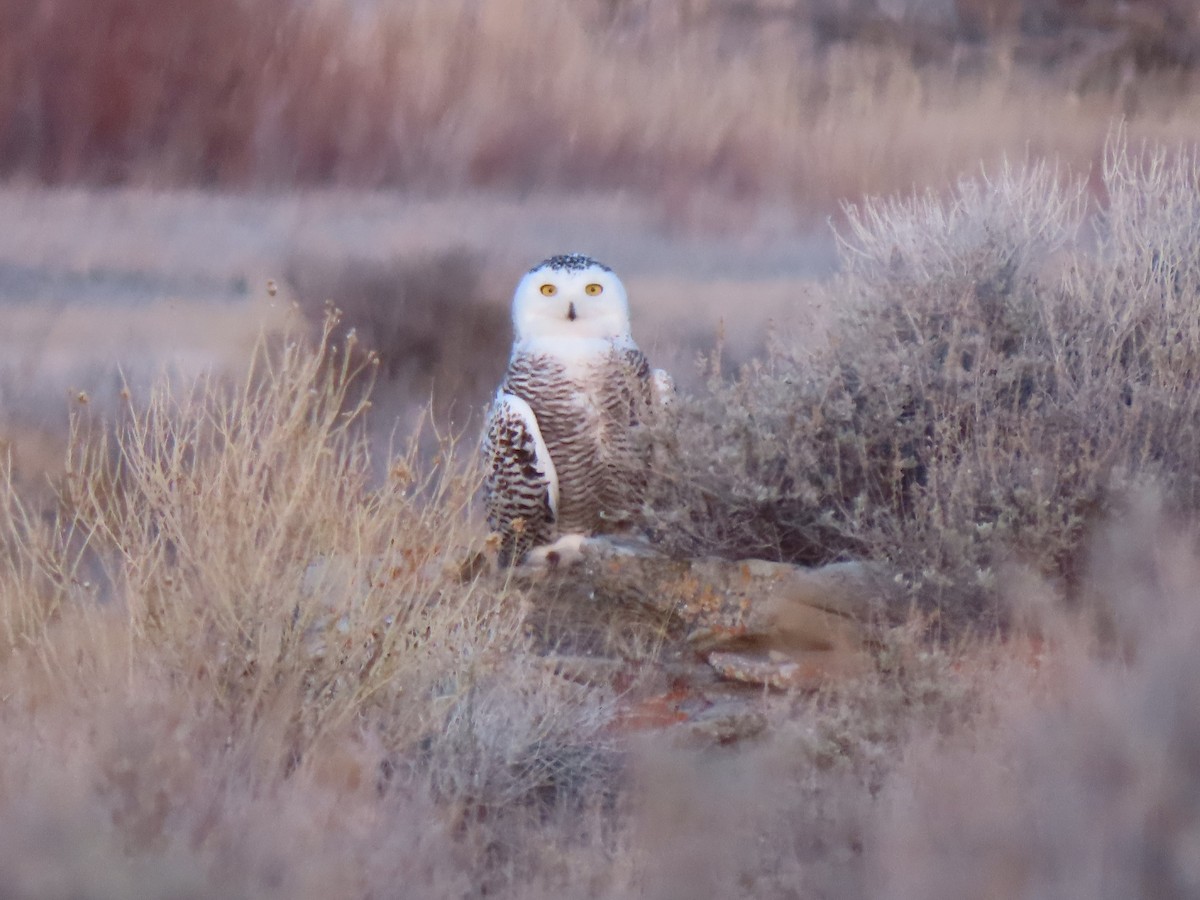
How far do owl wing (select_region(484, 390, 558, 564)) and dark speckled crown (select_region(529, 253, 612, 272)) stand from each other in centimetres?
50

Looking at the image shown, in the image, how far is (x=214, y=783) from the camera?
2537mm

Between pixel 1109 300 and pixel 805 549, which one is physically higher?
pixel 1109 300

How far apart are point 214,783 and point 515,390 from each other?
262cm

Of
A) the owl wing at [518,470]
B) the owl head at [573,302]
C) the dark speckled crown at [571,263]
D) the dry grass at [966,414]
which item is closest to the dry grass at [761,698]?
the dry grass at [966,414]

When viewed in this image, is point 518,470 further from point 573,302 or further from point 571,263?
point 571,263

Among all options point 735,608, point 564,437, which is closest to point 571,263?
point 564,437

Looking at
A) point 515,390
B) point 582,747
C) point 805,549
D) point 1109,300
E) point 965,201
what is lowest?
point 582,747

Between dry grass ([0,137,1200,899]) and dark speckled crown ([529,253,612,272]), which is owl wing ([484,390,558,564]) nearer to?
dry grass ([0,137,1200,899])

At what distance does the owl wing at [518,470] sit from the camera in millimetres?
4902

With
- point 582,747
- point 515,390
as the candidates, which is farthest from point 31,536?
point 515,390

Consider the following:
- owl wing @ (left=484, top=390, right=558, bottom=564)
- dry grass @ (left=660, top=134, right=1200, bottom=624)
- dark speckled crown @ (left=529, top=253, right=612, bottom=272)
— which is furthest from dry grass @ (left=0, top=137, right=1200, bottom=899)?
dark speckled crown @ (left=529, top=253, right=612, bottom=272)

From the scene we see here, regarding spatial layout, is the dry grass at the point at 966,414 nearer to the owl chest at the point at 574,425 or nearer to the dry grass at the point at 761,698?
the dry grass at the point at 761,698

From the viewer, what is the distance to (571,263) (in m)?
4.94

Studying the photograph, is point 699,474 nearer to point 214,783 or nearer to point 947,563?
point 947,563
